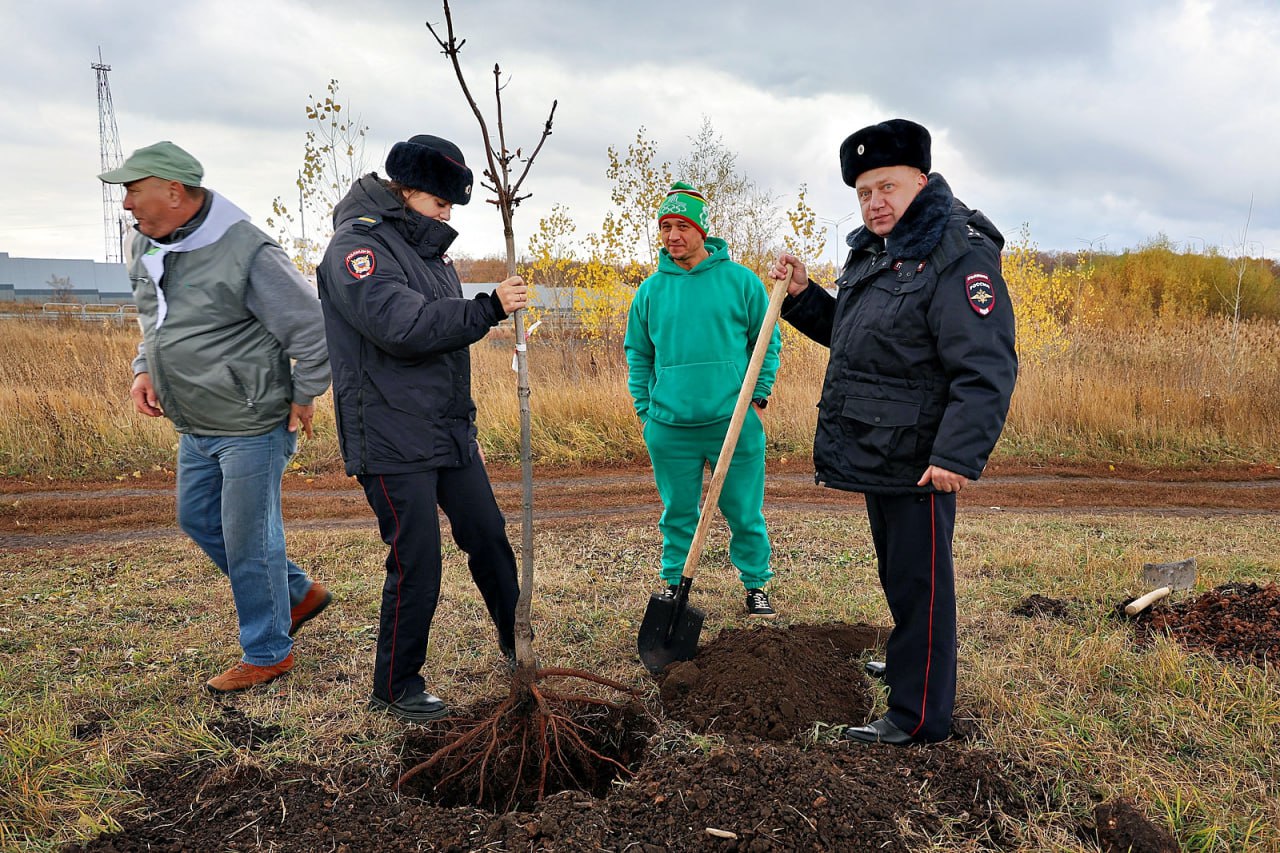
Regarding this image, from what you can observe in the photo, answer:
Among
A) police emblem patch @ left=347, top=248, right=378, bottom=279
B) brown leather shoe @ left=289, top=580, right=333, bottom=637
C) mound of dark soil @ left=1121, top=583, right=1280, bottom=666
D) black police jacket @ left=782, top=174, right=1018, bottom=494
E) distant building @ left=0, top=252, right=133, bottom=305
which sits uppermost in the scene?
distant building @ left=0, top=252, right=133, bottom=305

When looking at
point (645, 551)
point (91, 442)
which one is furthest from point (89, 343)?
point (645, 551)

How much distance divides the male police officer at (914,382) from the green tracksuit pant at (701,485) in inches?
47.6

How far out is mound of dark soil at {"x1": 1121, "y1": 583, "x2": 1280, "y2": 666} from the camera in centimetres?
372

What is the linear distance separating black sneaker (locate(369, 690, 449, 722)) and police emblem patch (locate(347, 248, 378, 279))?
1596 mm

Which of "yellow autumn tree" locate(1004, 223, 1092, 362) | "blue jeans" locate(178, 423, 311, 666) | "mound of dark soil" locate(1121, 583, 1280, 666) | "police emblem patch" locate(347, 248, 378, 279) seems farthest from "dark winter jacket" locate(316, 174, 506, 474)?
"yellow autumn tree" locate(1004, 223, 1092, 362)

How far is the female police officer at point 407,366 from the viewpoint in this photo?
294 centimetres

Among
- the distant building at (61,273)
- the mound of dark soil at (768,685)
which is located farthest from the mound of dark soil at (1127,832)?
the distant building at (61,273)

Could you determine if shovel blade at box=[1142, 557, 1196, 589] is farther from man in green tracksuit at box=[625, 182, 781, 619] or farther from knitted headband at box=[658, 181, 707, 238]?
knitted headband at box=[658, 181, 707, 238]

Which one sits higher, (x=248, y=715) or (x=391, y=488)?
(x=391, y=488)

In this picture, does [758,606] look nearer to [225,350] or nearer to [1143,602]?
[1143,602]

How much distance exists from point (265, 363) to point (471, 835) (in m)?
1.96

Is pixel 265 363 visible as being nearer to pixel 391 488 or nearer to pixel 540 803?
pixel 391 488

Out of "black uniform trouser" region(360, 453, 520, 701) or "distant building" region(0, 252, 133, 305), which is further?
"distant building" region(0, 252, 133, 305)

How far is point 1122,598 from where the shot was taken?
4.50 meters
